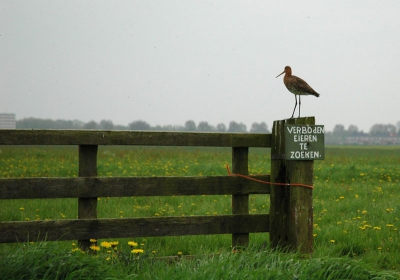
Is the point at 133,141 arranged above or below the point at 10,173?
above

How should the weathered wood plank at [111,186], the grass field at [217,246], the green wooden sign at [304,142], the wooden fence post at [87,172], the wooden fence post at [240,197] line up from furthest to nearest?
the wooden fence post at [240,197] < the green wooden sign at [304,142] < the wooden fence post at [87,172] < the weathered wood plank at [111,186] < the grass field at [217,246]

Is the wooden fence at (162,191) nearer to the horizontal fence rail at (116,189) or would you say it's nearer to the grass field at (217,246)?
the horizontal fence rail at (116,189)

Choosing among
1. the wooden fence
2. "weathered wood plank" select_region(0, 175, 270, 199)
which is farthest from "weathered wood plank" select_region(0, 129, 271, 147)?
"weathered wood plank" select_region(0, 175, 270, 199)

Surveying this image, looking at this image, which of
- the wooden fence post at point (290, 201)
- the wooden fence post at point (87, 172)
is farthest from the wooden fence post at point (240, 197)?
the wooden fence post at point (87, 172)

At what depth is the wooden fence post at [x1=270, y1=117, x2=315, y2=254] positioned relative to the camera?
6.41m

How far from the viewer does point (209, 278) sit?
15.4 feet

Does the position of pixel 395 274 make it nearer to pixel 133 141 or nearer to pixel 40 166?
pixel 133 141

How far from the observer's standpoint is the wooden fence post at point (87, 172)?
6.11m

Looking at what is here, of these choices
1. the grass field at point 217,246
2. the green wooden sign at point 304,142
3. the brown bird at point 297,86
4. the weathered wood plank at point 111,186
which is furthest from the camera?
the brown bird at point 297,86

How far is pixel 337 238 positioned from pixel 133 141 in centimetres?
388

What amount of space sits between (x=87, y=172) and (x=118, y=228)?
749mm

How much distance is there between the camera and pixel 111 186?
6.10m

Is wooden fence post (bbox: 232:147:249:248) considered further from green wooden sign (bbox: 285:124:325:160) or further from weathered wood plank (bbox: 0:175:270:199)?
green wooden sign (bbox: 285:124:325:160)

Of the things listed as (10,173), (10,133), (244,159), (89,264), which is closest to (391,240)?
(244,159)
